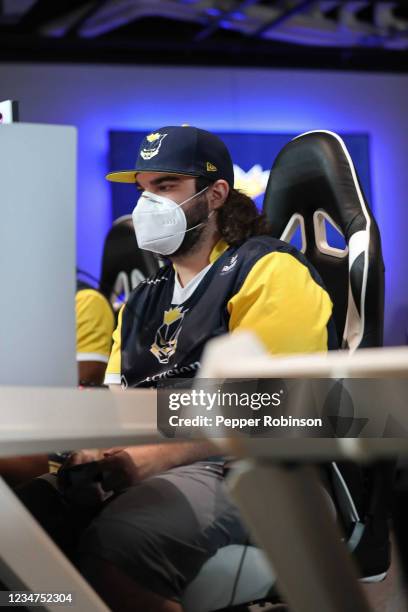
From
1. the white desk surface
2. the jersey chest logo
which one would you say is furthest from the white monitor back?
the jersey chest logo

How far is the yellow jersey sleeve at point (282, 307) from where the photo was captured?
4.39 feet

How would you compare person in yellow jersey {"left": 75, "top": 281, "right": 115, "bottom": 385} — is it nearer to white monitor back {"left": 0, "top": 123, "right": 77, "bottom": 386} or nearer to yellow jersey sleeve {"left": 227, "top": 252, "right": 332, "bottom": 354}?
yellow jersey sleeve {"left": 227, "top": 252, "right": 332, "bottom": 354}

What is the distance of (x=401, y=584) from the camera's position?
0.51 metres

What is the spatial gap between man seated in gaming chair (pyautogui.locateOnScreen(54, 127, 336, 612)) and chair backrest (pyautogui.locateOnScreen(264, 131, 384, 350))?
0.11m

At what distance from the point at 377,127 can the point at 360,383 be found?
7.00 m

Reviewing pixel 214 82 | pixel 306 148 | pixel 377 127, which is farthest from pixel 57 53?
pixel 306 148

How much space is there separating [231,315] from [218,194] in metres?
0.34

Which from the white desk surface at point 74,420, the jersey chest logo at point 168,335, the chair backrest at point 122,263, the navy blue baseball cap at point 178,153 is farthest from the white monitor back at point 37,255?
the chair backrest at point 122,263

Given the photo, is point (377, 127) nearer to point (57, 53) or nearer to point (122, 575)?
point (57, 53)

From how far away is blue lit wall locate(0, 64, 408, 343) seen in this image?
6570 millimetres

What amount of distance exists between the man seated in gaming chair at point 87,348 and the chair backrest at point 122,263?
0.13 metres

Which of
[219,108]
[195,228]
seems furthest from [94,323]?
[219,108]

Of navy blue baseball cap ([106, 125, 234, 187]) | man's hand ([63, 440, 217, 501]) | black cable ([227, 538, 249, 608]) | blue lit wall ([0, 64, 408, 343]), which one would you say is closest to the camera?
man's hand ([63, 440, 217, 501])
